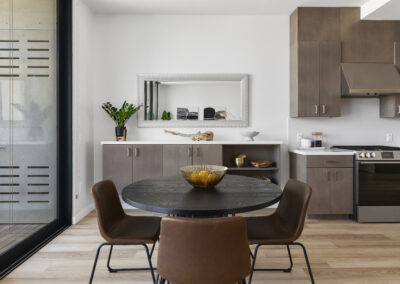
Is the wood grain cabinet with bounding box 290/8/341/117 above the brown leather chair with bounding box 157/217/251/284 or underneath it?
above

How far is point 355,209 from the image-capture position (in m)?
3.52

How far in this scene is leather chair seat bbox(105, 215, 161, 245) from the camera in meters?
1.79

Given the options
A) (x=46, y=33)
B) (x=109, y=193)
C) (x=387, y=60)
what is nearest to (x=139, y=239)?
(x=109, y=193)

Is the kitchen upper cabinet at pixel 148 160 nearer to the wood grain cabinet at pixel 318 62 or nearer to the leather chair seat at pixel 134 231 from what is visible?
the leather chair seat at pixel 134 231

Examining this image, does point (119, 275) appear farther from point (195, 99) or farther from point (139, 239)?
point (195, 99)

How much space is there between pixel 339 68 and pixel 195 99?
6.41ft

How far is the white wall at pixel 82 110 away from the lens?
345 centimetres

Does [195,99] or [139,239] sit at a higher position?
[195,99]

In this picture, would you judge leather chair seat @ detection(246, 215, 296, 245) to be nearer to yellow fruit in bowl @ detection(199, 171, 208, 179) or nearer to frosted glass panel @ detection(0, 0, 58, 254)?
yellow fruit in bowl @ detection(199, 171, 208, 179)

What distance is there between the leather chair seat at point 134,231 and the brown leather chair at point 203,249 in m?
0.56

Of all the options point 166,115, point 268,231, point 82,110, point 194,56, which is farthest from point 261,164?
point 82,110

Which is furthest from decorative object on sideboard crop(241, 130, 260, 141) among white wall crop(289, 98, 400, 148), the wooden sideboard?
white wall crop(289, 98, 400, 148)

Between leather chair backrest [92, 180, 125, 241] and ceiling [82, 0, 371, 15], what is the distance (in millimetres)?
2671

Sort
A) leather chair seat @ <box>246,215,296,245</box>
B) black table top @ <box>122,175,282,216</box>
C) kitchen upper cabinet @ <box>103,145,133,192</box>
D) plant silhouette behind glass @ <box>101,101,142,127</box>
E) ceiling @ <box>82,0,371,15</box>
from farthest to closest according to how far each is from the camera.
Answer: plant silhouette behind glass @ <box>101,101,142,127</box> < kitchen upper cabinet @ <box>103,145,133,192</box> < ceiling @ <box>82,0,371,15</box> < leather chair seat @ <box>246,215,296,245</box> < black table top @ <box>122,175,282,216</box>
